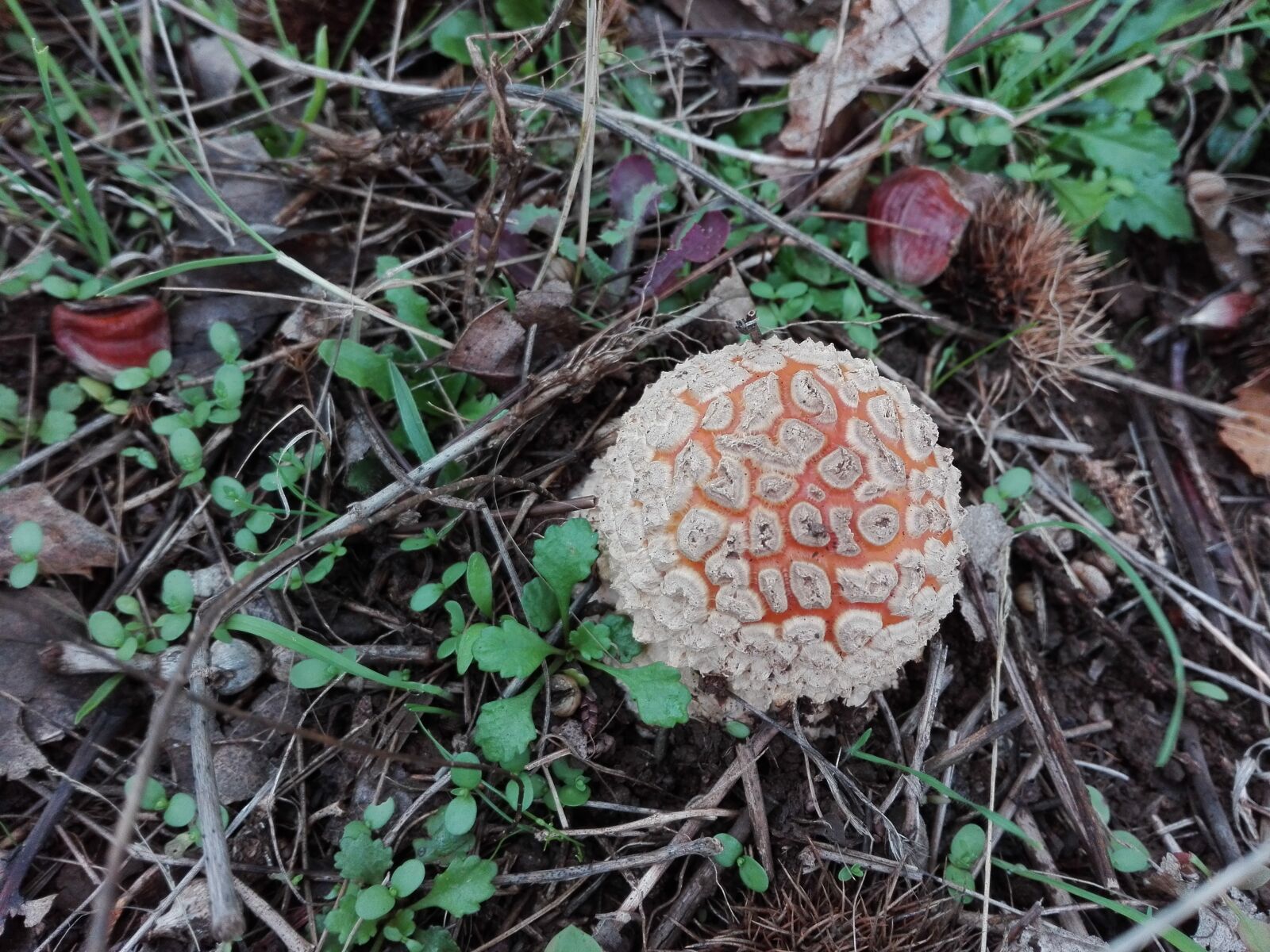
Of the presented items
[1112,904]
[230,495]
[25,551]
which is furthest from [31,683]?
[1112,904]

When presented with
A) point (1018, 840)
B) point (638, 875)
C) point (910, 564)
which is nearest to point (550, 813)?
point (638, 875)

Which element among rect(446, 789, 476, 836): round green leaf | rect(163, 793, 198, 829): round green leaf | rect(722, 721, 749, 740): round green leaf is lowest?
rect(163, 793, 198, 829): round green leaf

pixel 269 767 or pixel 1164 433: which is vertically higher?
pixel 1164 433

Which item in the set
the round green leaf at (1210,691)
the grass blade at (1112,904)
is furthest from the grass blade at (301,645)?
the round green leaf at (1210,691)

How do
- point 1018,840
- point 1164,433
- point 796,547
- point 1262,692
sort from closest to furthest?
point 796,547 < point 1018,840 < point 1262,692 < point 1164,433

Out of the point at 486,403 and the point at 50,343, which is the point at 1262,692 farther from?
the point at 50,343

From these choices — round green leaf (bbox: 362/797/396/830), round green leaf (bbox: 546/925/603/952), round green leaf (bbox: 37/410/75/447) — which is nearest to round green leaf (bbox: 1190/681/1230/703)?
round green leaf (bbox: 546/925/603/952)

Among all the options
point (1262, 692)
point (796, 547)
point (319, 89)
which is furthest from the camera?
point (319, 89)

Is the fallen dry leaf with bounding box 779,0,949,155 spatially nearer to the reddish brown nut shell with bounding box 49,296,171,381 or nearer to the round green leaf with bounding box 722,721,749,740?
the round green leaf with bounding box 722,721,749,740
